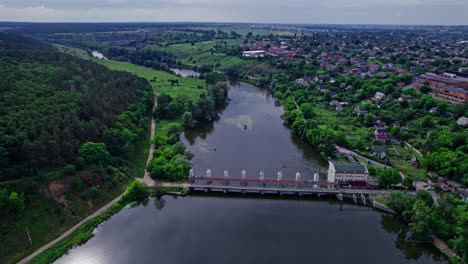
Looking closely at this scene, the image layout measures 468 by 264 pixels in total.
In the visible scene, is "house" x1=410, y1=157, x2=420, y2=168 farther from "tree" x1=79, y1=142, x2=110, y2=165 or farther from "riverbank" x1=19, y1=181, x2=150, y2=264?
"tree" x1=79, y1=142, x2=110, y2=165

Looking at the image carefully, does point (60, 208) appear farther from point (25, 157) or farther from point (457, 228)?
point (457, 228)

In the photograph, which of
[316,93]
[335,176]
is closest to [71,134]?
[335,176]

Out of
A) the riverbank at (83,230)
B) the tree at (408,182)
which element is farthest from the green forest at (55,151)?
the tree at (408,182)

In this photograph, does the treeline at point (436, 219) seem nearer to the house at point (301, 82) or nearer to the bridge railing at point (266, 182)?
the bridge railing at point (266, 182)

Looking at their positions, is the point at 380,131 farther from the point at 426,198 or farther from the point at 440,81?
the point at 440,81

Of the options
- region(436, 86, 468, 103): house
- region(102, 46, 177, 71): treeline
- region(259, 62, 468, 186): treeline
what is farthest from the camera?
region(102, 46, 177, 71): treeline

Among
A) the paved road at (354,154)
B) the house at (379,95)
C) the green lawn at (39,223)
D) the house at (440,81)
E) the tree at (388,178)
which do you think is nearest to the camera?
the green lawn at (39,223)

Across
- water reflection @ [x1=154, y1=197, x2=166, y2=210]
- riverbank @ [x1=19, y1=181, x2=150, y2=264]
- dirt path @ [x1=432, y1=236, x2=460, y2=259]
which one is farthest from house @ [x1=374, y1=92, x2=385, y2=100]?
riverbank @ [x1=19, y1=181, x2=150, y2=264]

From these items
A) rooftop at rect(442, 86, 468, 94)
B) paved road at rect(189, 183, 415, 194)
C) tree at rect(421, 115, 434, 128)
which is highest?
rooftop at rect(442, 86, 468, 94)
